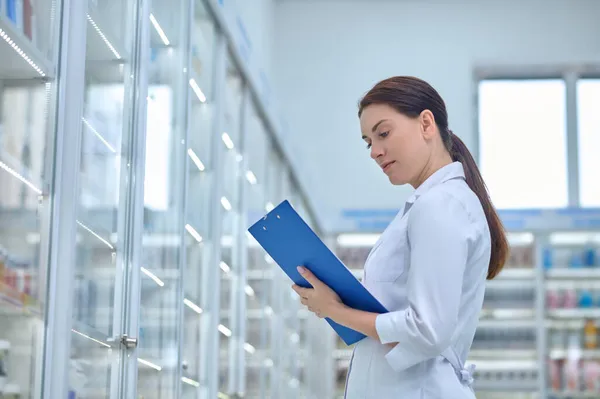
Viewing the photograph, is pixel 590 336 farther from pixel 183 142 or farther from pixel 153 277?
pixel 153 277

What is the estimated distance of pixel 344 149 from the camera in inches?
523

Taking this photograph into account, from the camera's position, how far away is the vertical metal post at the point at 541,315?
1206cm

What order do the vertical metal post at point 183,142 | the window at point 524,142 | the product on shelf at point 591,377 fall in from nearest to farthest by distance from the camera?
the vertical metal post at point 183,142 < the product on shelf at point 591,377 < the window at point 524,142

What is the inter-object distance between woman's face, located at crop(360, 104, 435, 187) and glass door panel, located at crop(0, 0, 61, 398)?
98cm

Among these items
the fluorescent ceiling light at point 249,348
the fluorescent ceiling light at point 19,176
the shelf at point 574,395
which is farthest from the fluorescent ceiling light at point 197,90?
the shelf at point 574,395

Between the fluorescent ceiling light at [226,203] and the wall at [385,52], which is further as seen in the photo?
the wall at [385,52]

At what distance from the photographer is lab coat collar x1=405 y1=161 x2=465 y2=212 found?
2424 millimetres

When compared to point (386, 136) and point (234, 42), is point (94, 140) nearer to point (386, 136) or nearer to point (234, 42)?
point (386, 136)

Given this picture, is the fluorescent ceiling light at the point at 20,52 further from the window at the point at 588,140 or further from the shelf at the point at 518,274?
the window at the point at 588,140

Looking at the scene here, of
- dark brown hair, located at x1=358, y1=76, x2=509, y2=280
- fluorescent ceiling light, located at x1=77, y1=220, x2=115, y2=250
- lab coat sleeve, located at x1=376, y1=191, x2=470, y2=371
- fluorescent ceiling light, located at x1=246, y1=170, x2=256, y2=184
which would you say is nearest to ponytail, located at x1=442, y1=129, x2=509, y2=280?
dark brown hair, located at x1=358, y1=76, x2=509, y2=280

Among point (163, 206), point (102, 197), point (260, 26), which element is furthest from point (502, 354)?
point (102, 197)

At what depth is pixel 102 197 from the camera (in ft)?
12.1

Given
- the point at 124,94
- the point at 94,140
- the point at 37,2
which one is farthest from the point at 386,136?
the point at 124,94

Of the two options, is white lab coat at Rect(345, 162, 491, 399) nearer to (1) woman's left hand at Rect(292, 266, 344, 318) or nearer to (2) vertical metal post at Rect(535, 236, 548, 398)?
(1) woman's left hand at Rect(292, 266, 344, 318)
